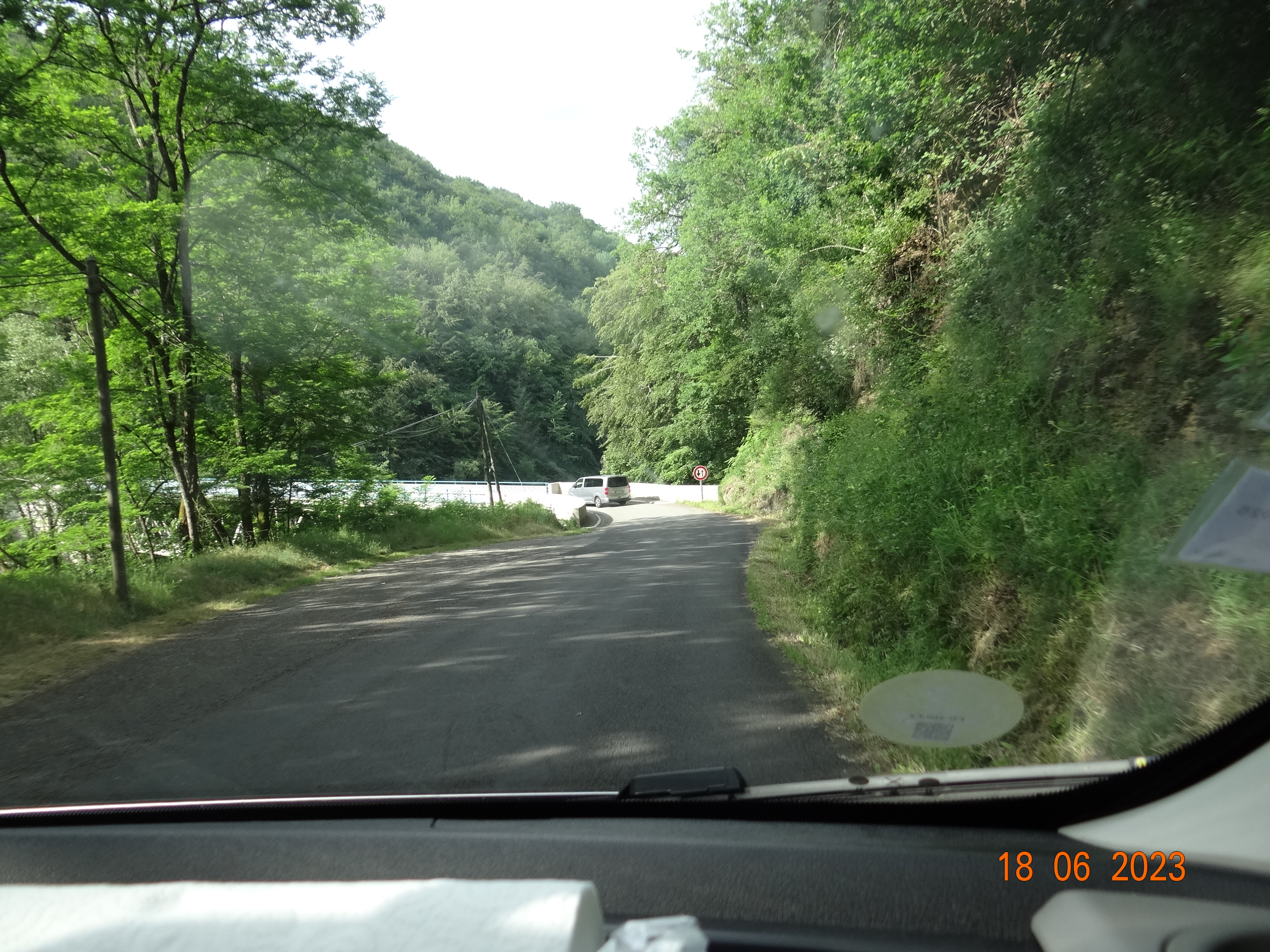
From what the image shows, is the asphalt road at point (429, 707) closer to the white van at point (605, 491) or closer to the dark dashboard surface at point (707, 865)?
the dark dashboard surface at point (707, 865)

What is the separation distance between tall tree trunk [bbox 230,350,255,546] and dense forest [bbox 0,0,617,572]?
0.06 m

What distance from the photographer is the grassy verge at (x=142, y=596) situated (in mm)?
8281

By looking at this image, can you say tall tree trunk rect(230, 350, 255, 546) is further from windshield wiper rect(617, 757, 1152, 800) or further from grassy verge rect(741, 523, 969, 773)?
windshield wiper rect(617, 757, 1152, 800)

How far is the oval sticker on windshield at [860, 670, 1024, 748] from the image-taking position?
10.7ft

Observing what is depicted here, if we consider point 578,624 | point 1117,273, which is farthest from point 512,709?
point 1117,273

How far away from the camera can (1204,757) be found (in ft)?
7.39

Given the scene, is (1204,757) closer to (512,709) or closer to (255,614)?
(512,709)

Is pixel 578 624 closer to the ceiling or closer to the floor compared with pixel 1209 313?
closer to the floor

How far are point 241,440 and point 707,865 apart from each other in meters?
20.3

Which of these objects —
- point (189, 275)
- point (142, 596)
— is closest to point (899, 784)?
point (142, 596)

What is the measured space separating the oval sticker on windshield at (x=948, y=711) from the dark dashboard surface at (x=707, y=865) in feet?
2.14

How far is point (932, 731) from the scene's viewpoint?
335 cm

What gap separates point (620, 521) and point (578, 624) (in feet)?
84.4

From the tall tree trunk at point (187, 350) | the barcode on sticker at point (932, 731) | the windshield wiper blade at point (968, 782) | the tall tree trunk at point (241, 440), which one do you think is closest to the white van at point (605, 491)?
the tall tree trunk at point (241, 440)
